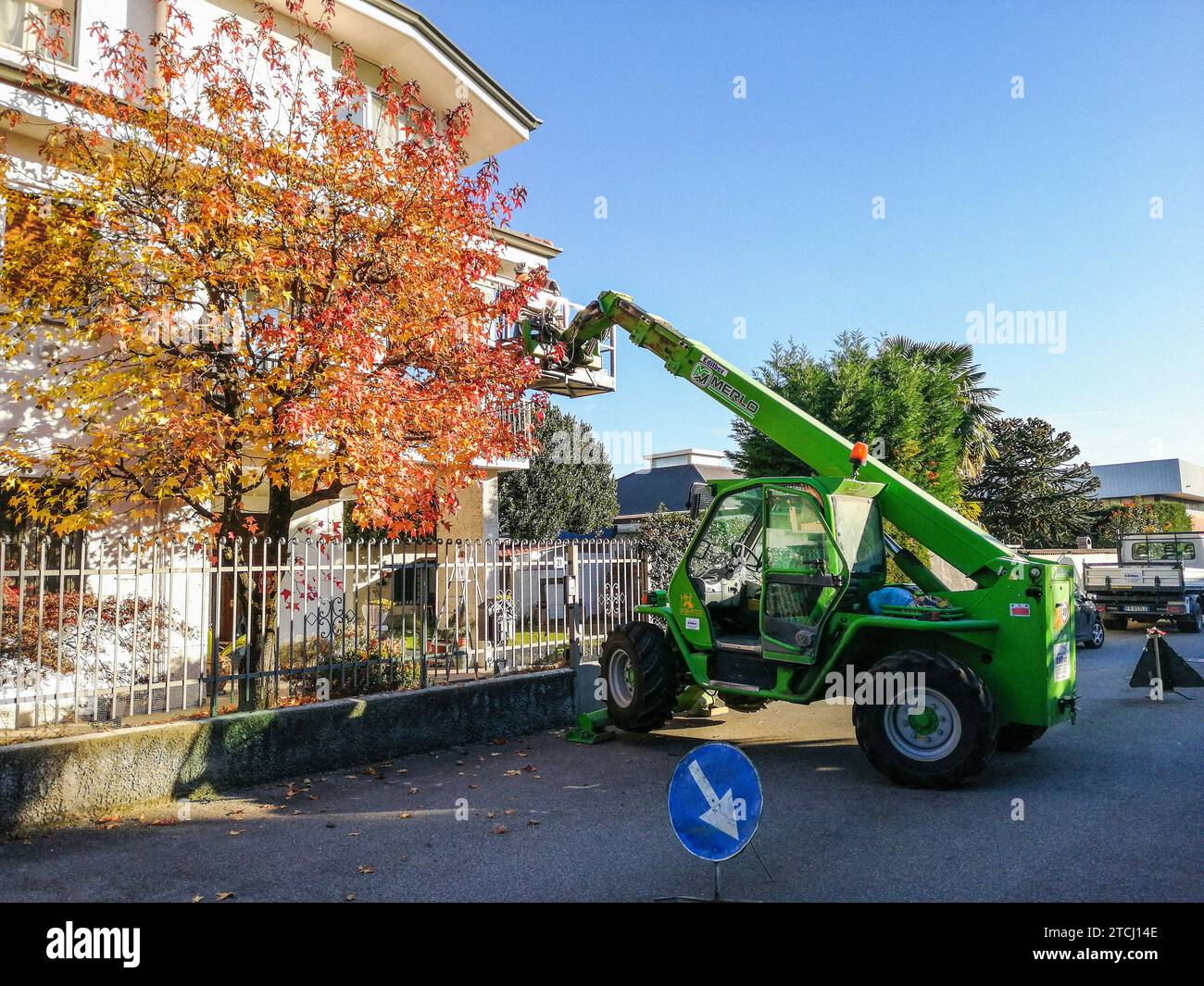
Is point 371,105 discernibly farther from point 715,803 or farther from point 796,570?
point 715,803

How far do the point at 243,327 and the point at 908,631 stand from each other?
274 inches

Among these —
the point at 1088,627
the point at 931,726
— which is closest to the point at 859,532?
the point at 931,726

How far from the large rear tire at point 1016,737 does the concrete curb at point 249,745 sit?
460 centimetres

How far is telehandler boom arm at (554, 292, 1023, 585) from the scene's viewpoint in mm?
7273

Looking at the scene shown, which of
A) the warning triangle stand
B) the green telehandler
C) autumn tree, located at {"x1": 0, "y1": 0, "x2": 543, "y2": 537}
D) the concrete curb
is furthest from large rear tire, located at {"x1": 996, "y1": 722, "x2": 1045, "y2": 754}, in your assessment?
autumn tree, located at {"x1": 0, "y1": 0, "x2": 543, "y2": 537}

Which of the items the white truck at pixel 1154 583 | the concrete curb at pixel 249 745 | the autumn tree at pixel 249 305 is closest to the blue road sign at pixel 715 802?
the concrete curb at pixel 249 745

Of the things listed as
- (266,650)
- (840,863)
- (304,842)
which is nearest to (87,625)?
(266,650)

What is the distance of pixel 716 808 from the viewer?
424cm

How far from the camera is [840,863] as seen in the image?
4996mm

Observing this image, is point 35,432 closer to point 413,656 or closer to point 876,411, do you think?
point 413,656

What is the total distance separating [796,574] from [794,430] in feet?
5.32

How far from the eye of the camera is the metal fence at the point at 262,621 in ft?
22.4

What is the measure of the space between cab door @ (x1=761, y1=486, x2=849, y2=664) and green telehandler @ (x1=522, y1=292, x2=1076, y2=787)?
13 millimetres

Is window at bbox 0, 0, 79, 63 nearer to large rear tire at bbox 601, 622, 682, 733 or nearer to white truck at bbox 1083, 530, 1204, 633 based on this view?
large rear tire at bbox 601, 622, 682, 733
